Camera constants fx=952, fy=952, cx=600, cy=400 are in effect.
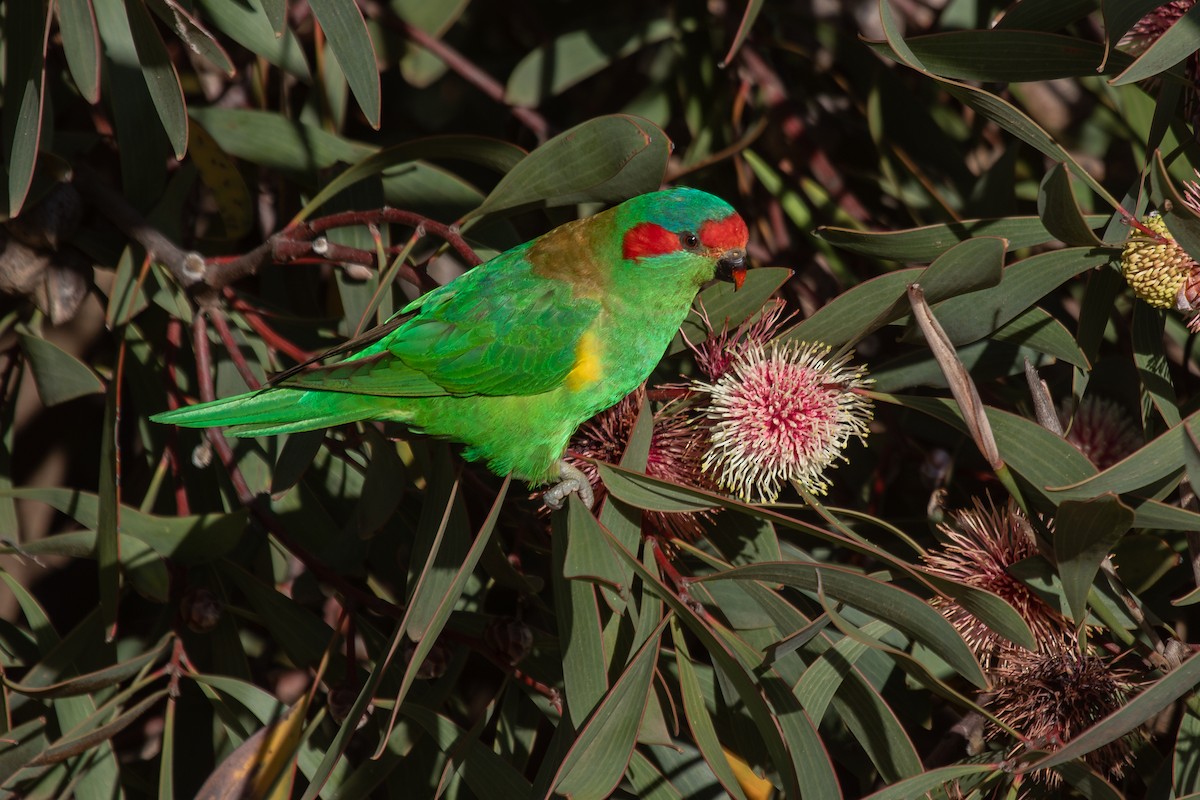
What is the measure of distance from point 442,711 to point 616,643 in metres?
0.53

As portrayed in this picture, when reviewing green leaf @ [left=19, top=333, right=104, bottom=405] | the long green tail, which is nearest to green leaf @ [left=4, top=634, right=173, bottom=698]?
the long green tail

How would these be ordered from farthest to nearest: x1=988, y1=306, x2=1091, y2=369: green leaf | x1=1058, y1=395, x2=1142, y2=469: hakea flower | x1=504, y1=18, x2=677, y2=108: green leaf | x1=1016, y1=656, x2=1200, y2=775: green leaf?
x1=504, y1=18, x2=677, y2=108: green leaf → x1=1058, y1=395, x2=1142, y2=469: hakea flower → x1=988, y1=306, x2=1091, y2=369: green leaf → x1=1016, y1=656, x2=1200, y2=775: green leaf

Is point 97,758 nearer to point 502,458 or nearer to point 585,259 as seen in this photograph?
point 502,458

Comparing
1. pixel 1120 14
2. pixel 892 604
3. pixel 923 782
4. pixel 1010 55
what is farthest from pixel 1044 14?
pixel 923 782

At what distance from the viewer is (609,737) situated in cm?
140

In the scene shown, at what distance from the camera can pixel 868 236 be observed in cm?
160

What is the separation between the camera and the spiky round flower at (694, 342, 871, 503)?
159cm

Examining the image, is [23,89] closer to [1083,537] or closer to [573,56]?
[573,56]

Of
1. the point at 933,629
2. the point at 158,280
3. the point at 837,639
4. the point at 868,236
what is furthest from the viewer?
the point at 158,280

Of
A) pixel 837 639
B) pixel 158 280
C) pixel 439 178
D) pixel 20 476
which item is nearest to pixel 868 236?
pixel 837 639

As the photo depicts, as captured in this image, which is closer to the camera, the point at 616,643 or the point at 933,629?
the point at 933,629

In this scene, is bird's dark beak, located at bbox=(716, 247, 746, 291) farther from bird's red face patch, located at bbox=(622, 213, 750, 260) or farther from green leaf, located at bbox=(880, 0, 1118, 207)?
green leaf, located at bbox=(880, 0, 1118, 207)

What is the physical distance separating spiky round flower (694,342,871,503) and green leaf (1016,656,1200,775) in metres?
0.54

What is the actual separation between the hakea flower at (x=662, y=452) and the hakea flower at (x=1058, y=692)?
0.58 m
